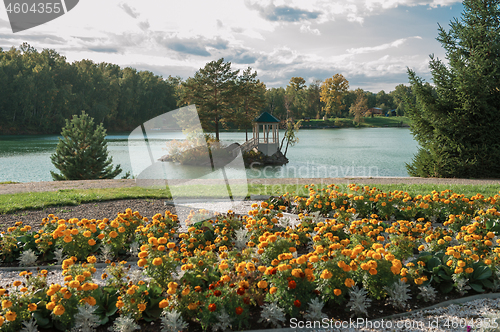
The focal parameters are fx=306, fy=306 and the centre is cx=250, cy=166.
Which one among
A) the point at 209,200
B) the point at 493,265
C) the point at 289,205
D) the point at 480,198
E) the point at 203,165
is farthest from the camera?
the point at 203,165

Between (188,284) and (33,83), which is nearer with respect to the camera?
(188,284)

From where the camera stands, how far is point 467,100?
10469 mm

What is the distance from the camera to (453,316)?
266 centimetres

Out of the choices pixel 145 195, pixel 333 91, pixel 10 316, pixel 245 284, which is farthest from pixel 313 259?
pixel 333 91

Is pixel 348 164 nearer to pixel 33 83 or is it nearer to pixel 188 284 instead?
pixel 188 284

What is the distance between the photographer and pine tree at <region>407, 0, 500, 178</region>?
10484 mm

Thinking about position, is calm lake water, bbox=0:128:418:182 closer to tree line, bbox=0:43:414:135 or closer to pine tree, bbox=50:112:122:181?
pine tree, bbox=50:112:122:181

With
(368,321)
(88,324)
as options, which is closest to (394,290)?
(368,321)

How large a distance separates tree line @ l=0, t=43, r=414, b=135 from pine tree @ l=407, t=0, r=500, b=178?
15.4 m

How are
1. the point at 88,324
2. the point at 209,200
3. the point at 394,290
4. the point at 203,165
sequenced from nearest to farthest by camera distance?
the point at 88,324, the point at 394,290, the point at 209,200, the point at 203,165

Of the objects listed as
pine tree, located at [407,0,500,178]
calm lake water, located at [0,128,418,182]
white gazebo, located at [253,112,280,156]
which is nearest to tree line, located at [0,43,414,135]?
white gazebo, located at [253,112,280,156]

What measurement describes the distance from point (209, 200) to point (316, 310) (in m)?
4.73

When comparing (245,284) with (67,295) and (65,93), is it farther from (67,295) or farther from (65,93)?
(65,93)

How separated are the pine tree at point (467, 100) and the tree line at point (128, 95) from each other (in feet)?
50.4
